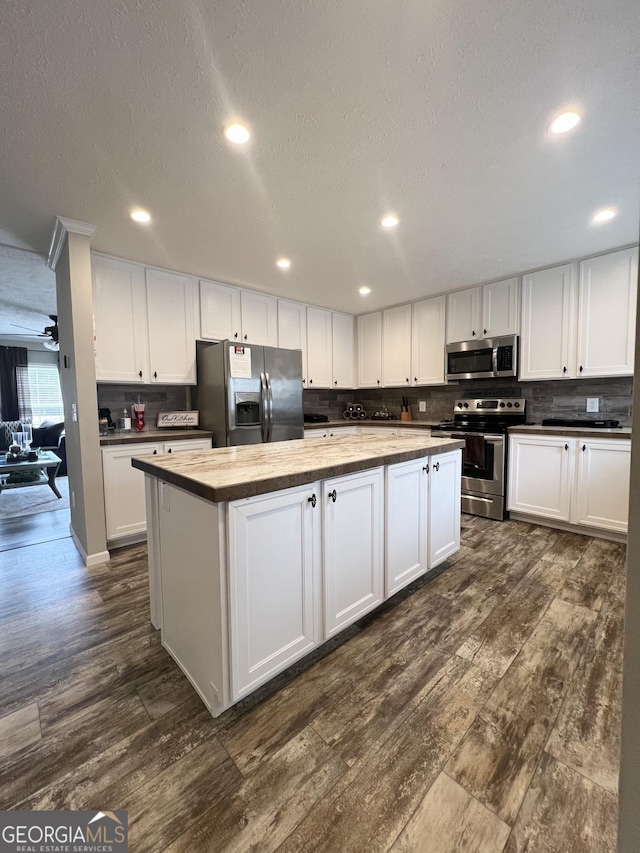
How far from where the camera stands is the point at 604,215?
2428mm

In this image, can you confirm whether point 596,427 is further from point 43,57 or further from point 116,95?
point 43,57

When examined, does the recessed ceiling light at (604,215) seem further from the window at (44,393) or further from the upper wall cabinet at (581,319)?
the window at (44,393)

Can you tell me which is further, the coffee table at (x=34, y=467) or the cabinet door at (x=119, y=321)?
the coffee table at (x=34, y=467)

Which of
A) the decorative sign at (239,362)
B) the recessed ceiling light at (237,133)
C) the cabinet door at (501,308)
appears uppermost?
the recessed ceiling light at (237,133)

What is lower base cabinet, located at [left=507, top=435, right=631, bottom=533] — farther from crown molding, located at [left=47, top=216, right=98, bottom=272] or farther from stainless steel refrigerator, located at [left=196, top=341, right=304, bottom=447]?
crown molding, located at [left=47, top=216, right=98, bottom=272]

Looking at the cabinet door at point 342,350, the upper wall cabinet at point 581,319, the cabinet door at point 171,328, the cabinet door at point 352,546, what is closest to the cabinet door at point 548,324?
the upper wall cabinet at point 581,319

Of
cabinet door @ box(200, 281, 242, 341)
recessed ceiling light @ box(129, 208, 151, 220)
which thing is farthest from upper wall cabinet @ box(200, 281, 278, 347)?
recessed ceiling light @ box(129, 208, 151, 220)

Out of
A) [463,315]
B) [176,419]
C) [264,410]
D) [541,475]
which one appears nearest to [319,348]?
[264,410]

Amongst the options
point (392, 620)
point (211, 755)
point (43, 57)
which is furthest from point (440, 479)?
point (43, 57)

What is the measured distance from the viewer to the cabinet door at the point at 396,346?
4.57 m

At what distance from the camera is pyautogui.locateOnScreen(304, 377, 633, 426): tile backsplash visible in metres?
3.28

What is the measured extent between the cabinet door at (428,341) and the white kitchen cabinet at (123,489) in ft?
10.3

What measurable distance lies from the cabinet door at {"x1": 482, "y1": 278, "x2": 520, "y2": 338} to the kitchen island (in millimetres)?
2326

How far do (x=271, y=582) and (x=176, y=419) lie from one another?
264 centimetres
